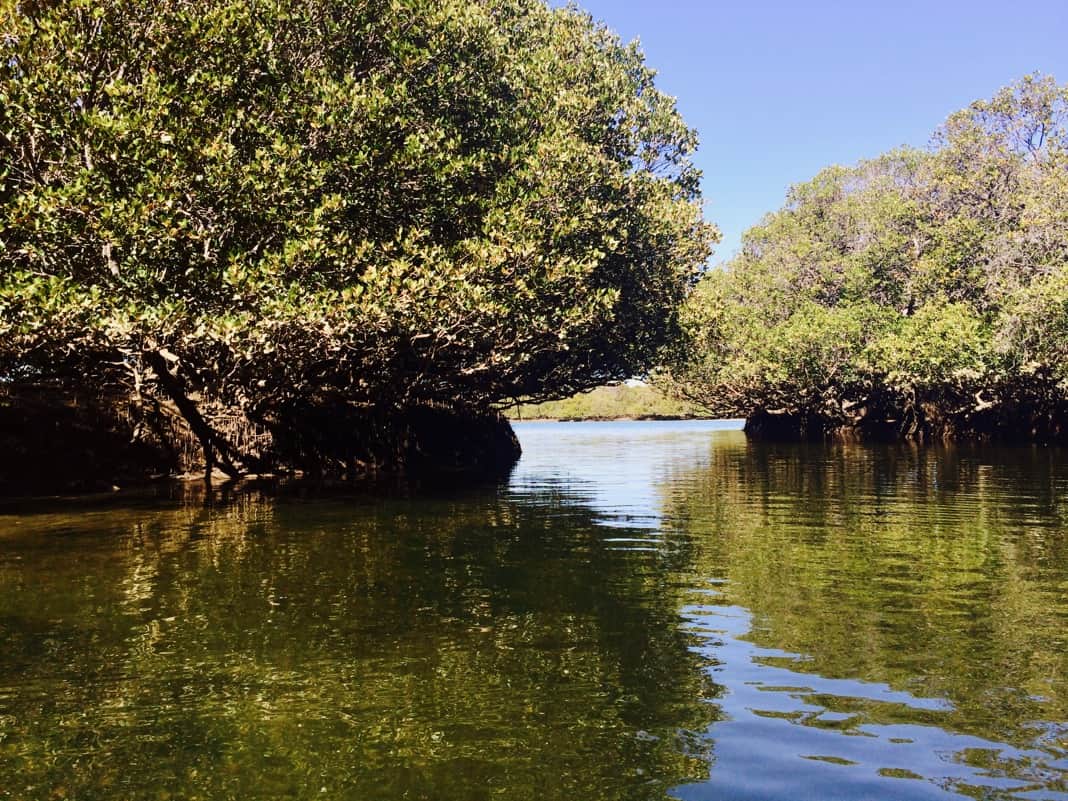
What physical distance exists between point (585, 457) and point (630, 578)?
101 ft

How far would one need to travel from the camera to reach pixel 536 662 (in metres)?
7.51

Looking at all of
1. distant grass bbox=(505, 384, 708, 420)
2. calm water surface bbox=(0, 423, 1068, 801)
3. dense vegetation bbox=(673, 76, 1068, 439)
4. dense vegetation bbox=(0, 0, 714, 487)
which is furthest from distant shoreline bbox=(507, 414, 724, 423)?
calm water surface bbox=(0, 423, 1068, 801)

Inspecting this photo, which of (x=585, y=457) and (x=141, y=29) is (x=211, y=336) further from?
(x=585, y=457)

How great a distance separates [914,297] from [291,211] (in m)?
43.7

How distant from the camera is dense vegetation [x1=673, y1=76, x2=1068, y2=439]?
4284cm

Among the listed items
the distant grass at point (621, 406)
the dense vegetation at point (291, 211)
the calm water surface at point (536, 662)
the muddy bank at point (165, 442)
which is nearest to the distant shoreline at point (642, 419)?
the distant grass at point (621, 406)

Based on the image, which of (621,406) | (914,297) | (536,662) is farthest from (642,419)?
(536,662)

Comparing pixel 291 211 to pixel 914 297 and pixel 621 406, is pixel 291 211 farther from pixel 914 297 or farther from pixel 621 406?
pixel 621 406

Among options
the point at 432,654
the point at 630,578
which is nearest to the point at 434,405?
the point at 630,578

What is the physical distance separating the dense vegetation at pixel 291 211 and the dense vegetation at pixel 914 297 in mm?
13414

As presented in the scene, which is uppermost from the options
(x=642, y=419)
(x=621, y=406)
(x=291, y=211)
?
(x=291, y=211)

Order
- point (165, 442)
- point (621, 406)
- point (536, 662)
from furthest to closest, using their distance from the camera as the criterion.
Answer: point (621, 406)
point (165, 442)
point (536, 662)

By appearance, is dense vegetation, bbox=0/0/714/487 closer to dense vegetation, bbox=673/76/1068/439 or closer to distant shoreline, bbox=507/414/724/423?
dense vegetation, bbox=673/76/1068/439

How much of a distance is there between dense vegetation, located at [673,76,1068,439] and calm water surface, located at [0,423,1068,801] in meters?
27.2
